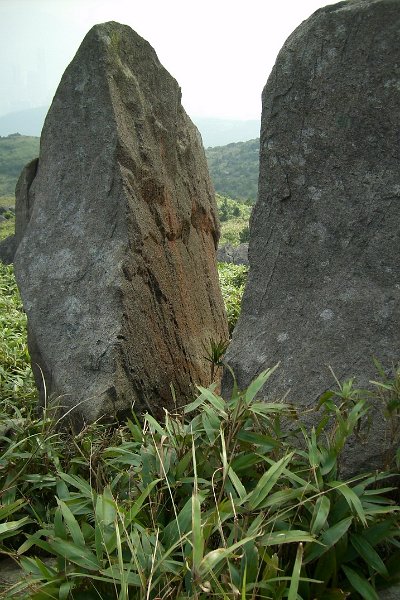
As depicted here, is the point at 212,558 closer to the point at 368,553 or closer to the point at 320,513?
the point at 320,513

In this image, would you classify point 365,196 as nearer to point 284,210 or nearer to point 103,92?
point 284,210

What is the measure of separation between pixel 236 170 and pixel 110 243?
51091 mm

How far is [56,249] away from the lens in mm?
3953

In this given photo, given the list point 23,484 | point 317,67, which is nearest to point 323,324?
point 317,67

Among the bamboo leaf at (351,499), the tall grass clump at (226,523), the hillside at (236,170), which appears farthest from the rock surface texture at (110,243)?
the hillside at (236,170)

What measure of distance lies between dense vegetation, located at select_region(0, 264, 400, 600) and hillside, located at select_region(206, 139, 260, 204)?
35.5 metres

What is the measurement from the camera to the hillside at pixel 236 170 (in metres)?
45.1

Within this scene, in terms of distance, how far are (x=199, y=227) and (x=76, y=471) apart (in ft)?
7.36

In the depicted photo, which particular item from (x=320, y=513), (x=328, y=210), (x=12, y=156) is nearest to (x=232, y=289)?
(x=328, y=210)

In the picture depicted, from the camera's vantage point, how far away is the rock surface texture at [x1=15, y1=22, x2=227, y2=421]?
143 inches

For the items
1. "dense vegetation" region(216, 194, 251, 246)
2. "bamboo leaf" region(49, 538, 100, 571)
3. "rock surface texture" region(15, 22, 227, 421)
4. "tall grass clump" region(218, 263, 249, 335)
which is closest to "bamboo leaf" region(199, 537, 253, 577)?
"bamboo leaf" region(49, 538, 100, 571)

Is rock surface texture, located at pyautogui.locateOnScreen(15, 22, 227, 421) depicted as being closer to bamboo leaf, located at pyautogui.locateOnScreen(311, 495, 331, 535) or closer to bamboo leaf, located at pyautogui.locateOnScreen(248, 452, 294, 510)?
bamboo leaf, located at pyautogui.locateOnScreen(248, 452, 294, 510)

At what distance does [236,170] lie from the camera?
176ft

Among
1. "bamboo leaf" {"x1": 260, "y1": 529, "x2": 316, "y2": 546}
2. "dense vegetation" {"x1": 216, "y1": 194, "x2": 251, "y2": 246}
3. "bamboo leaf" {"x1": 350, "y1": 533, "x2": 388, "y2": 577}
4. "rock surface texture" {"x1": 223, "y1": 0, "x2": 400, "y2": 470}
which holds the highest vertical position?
"rock surface texture" {"x1": 223, "y1": 0, "x2": 400, "y2": 470}
